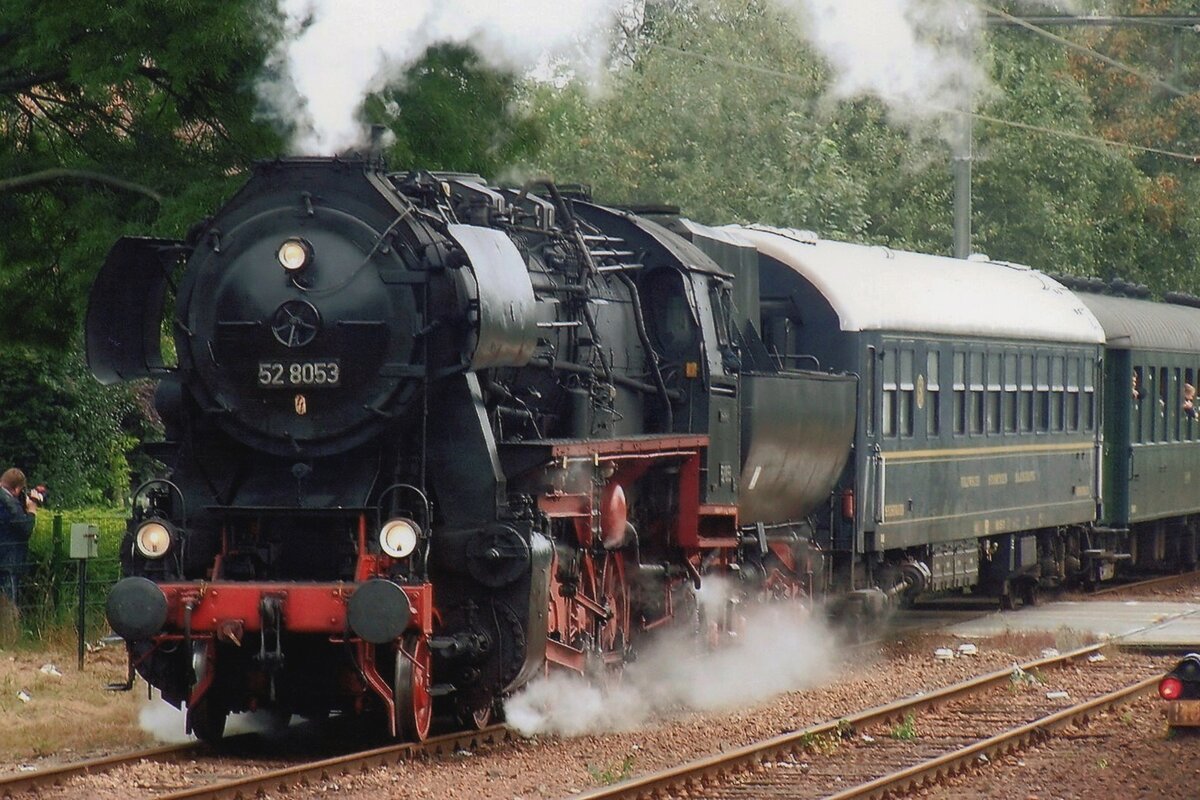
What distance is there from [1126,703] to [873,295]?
4.45 metres

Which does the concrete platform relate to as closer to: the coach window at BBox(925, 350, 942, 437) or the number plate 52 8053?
the coach window at BBox(925, 350, 942, 437)

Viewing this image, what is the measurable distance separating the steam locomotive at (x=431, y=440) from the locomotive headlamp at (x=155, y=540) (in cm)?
2

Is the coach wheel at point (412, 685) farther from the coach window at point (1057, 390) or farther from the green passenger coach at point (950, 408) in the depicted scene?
the coach window at point (1057, 390)

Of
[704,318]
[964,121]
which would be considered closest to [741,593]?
[704,318]

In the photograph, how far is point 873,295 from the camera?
16.2 m

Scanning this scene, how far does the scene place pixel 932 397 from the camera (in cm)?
1728

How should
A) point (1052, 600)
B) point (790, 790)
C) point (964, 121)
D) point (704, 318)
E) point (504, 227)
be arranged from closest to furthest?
point (790, 790), point (504, 227), point (704, 318), point (1052, 600), point (964, 121)

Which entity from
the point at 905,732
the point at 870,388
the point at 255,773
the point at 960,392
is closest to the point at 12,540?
the point at 255,773

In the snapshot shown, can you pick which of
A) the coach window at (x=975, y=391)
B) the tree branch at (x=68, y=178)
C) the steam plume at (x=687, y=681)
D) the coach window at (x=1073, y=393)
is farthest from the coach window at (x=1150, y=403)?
the tree branch at (x=68, y=178)

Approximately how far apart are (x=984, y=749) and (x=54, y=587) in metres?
7.85

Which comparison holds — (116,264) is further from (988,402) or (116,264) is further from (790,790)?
(988,402)

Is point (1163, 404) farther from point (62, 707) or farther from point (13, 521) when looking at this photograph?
point (62, 707)

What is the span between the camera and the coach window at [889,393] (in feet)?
53.1

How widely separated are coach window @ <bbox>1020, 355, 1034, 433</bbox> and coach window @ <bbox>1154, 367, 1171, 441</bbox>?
4.33m
